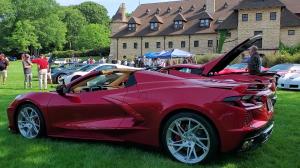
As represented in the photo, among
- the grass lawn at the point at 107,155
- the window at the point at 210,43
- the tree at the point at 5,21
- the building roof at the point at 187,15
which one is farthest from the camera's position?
the tree at the point at 5,21

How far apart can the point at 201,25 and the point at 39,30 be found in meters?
44.0

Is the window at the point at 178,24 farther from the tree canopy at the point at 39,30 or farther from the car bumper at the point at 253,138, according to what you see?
the car bumper at the point at 253,138

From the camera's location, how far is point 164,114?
18.7 feet

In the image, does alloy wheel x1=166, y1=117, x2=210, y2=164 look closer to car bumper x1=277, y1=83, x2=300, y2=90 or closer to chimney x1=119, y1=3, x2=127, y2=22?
Answer: car bumper x1=277, y1=83, x2=300, y2=90

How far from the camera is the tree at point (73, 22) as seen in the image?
105m

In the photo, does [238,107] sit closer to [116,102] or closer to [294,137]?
[116,102]

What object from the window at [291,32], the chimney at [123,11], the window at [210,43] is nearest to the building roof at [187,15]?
the chimney at [123,11]

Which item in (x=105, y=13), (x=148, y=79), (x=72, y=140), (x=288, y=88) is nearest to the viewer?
(x=148, y=79)

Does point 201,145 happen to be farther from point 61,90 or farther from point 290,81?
point 290,81

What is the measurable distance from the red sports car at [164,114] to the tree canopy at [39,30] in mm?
83522

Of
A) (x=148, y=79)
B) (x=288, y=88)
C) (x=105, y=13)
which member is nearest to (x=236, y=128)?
(x=148, y=79)

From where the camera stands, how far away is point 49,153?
20.2 feet

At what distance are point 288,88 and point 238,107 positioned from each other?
15.0 meters

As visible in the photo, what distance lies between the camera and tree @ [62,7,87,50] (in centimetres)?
10475
